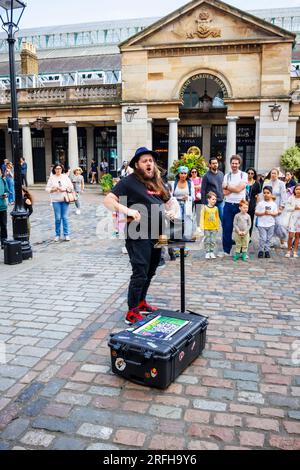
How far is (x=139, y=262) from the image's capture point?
185 inches

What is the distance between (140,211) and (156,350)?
1.79 meters

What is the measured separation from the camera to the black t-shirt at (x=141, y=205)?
186 inches

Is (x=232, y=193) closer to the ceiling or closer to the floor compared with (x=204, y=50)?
closer to the floor

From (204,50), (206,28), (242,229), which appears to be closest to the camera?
(242,229)

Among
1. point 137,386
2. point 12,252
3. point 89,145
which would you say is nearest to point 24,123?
point 89,145

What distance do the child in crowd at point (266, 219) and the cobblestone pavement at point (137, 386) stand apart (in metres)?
1.52

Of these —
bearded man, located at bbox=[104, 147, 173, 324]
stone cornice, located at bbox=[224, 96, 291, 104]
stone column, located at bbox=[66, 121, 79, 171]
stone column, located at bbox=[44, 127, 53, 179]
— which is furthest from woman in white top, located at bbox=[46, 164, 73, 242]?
stone column, located at bbox=[44, 127, 53, 179]

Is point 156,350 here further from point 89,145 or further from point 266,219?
point 89,145

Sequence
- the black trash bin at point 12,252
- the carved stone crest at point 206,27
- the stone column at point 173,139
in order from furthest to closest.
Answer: the stone column at point 173,139 < the carved stone crest at point 206,27 < the black trash bin at point 12,252

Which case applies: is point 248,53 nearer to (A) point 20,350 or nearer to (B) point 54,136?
(B) point 54,136

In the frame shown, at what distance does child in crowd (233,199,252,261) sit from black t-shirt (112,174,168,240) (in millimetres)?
3949

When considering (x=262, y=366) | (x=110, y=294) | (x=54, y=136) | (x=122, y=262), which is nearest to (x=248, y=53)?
(x=54, y=136)

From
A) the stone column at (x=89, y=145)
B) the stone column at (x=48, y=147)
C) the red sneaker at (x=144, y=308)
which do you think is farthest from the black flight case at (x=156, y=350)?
the stone column at (x=48, y=147)

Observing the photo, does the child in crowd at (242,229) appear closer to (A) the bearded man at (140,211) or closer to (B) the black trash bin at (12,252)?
(A) the bearded man at (140,211)
